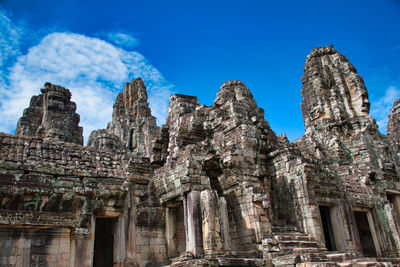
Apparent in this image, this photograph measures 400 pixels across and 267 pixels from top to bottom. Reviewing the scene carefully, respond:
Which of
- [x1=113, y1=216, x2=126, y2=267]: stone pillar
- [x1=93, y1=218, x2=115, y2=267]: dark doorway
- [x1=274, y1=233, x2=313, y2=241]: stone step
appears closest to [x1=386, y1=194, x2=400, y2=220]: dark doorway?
[x1=274, y1=233, x2=313, y2=241]: stone step

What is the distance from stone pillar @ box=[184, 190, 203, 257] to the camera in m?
10.2

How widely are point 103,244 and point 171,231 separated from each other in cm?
487

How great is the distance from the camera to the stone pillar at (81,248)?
35.2ft

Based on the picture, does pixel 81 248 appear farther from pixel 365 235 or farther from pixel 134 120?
pixel 134 120

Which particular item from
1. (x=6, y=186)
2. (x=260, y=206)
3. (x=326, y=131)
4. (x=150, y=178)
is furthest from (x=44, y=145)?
(x=326, y=131)

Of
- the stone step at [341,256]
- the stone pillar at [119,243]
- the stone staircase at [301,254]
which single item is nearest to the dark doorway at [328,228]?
the stone staircase at [301,254]

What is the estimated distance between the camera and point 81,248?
10.9 metres

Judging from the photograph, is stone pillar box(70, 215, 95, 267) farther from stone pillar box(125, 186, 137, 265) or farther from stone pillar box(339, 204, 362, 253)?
stone pillar box(339, 204, 362, 253)

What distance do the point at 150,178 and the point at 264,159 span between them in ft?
15.9

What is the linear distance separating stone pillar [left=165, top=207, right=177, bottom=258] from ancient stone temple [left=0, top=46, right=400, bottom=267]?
4 cm

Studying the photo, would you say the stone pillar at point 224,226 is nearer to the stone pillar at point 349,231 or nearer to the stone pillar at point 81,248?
the stone pillar at point 81,248

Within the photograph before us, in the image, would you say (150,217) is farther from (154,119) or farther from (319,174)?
(154,119)

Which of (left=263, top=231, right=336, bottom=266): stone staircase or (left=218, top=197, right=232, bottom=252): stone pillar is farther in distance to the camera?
(left=218, top=197, right=232, bottom=252): stone pillar

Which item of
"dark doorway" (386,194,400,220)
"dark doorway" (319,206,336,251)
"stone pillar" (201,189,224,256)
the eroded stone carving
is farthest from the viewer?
the eroded stone carving
